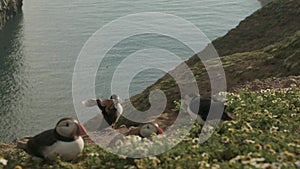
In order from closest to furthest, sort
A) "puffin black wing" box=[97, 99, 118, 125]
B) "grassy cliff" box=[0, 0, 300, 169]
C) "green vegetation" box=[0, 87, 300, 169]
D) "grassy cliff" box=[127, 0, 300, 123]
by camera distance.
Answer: "green vegetation" box=[0, 87, 300, 169] → "grassy cliff" box=[0, 0, 300, 169] → "puffin black wing" box=[97, 99, 118, 125] → "grassy cliff" box=[127, 0, 300, 123]

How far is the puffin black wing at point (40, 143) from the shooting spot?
1096cm

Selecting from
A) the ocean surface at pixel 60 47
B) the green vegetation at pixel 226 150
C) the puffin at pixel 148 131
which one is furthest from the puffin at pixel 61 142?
the ocean surface at pixel 60 47

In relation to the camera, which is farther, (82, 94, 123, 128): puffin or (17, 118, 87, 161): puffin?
(82, 94, 123, 128): puffin

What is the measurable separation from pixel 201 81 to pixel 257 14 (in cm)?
2720

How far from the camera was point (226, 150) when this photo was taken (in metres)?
10.5

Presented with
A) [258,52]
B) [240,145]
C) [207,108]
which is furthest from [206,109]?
[258,52]

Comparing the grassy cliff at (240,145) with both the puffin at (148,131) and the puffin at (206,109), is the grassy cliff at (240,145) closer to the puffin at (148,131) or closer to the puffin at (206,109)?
the puffin at (206,109)

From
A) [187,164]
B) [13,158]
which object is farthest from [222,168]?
[13,158]

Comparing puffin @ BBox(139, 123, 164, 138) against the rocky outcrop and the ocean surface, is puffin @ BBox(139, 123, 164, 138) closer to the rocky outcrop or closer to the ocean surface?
the ocean surface

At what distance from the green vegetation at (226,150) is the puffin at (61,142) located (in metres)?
0.28

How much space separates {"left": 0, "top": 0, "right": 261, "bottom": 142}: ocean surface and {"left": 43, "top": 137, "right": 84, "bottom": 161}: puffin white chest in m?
48.9

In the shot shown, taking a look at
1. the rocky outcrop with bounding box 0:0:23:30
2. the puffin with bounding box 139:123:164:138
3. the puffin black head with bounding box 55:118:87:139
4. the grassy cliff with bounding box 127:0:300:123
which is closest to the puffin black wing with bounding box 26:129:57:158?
the puffin black head with bounding box 55:118:87:139

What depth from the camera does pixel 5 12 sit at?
125562 mm

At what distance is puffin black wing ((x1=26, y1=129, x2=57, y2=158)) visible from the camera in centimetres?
1096
